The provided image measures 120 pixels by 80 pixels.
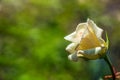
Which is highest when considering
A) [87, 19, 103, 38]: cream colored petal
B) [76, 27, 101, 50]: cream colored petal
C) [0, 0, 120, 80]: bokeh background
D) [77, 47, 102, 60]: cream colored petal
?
[0, 0, 120, 80]: bokeh background

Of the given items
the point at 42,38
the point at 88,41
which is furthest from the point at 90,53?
the point at 42,38

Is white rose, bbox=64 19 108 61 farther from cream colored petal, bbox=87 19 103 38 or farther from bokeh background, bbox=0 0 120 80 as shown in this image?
bokeh background, bbox=0 0 120 80

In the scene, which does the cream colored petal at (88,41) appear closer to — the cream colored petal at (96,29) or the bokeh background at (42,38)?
the cream colored petal at (96,29)

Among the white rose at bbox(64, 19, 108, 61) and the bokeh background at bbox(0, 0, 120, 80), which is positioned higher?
the bokeh background at bbox(0, 0, 120, 80)

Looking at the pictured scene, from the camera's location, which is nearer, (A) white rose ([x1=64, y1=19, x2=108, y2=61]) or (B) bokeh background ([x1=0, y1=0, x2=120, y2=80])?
(A) white rose ([x1=64, y1=19, x2=108, y2=61])

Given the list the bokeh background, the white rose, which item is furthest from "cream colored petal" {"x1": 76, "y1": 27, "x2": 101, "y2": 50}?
the bokeh background

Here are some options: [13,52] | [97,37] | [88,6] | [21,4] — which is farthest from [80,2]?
[97,37]

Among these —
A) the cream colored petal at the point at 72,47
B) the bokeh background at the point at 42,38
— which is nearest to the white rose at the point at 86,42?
the cream colored petal at the point at 72,47
